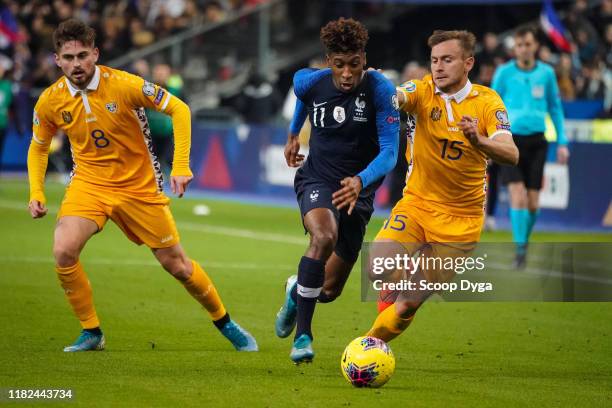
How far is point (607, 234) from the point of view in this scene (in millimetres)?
17453

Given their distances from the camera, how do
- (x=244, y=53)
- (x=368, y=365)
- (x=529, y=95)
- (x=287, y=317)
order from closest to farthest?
(x=368, y=365), (x=287, y=317), (x=529, y=95), (x=244, y=53)

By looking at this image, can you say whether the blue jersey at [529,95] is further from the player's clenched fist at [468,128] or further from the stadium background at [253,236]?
the player's clenched fist at [468,128]

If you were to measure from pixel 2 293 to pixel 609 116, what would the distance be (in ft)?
39.8

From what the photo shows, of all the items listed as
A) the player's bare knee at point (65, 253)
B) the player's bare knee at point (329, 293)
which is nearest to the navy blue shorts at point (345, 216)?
the player's bare knee at point (329, 293)

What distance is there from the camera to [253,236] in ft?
56.3

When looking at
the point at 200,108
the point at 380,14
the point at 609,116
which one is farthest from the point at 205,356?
the point at 380,14

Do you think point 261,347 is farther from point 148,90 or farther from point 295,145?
point 148,90

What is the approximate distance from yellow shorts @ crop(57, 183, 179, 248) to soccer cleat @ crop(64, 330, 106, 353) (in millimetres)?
731

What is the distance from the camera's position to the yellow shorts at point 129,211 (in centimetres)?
863

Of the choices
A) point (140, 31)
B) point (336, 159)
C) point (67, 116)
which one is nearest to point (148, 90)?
point (67, 116)

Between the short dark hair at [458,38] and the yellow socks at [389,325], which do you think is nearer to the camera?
the yellow socks at [389,325]

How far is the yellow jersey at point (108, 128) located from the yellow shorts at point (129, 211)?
60 mm

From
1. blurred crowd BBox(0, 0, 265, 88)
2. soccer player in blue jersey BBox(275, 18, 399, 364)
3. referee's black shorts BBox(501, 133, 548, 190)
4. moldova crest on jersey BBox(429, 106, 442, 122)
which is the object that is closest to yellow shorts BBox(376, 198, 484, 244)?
soccer player in blue jersey BBox(275, 18, 399, 364)

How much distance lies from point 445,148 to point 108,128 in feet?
7.59
